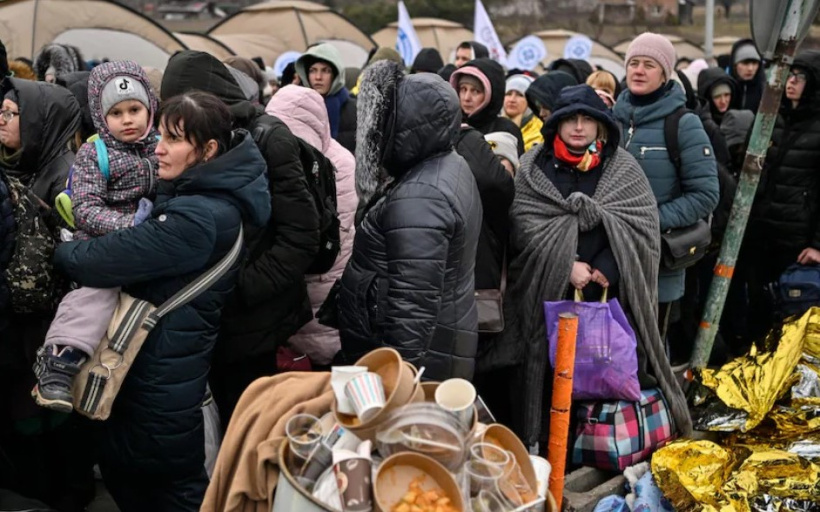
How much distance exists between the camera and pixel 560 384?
3201 millimetres

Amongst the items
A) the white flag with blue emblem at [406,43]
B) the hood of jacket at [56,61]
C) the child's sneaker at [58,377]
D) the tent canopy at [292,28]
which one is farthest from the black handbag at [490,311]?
the tent canopy at [292,28]

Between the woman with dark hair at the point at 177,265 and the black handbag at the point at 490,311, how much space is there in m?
1.01

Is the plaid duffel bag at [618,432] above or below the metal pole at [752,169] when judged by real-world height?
below

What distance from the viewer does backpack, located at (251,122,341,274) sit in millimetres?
3580

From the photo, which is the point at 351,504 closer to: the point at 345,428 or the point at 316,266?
the point at 345,428

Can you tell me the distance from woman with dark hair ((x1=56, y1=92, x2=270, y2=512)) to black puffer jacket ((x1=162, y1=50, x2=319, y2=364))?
10.2 inches

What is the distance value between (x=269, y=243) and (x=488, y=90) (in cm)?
216

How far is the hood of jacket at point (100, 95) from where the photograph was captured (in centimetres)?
332

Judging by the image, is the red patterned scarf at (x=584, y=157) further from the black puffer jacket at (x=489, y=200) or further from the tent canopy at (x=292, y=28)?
the tent canopy at (x=292, y=28)

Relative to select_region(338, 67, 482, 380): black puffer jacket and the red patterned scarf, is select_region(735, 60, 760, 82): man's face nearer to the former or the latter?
the red patterned scarf

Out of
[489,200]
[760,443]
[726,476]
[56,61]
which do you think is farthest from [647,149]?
[56,61]

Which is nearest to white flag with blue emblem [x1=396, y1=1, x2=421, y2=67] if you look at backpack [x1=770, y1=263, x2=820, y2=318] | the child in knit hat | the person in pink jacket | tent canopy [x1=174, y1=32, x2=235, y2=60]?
tent canopy [x1=174, y1=32, x2=235, y2=60]

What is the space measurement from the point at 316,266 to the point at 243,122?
709mm

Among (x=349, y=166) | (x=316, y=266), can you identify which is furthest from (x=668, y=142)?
(x=316, y=266)
